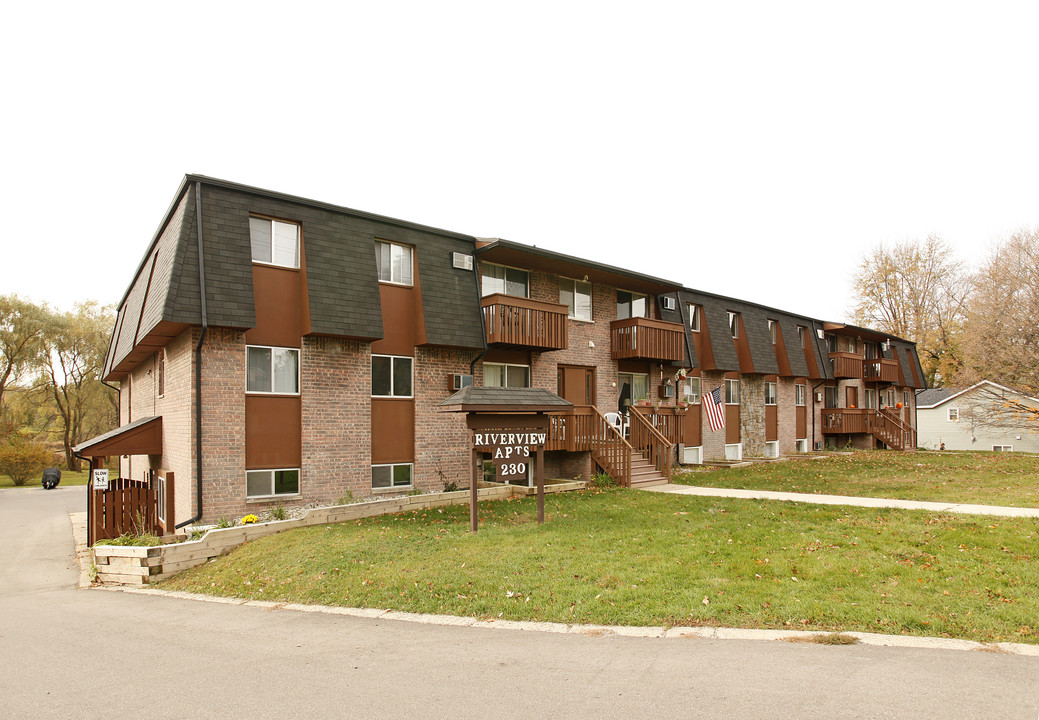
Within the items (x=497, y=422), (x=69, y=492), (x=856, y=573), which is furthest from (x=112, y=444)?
(x=69, y=492)

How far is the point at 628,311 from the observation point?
21641 mm

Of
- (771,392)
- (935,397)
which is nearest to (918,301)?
(935,397)

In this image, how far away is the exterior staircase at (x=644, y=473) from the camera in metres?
17.1

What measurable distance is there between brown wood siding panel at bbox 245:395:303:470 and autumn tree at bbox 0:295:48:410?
118 feet

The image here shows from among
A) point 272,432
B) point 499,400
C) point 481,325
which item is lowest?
point 272,432

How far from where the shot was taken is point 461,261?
54.1 feet

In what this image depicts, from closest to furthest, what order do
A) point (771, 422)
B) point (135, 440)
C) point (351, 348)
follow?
1. point (351, 348)
2. point (135, 440)
3. point (771, 422)

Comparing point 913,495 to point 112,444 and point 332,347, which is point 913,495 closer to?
A: point 332,347

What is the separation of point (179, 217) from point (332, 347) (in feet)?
13.6

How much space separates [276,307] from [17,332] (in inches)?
1442

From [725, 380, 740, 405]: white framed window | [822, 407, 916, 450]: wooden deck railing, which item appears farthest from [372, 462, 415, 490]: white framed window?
[822, 407, 916, 450]: wooden deck railing

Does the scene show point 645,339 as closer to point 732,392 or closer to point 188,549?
point 732,392

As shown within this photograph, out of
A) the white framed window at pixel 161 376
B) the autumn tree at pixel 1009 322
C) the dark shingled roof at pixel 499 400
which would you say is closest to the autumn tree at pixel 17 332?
the white framed window at pixel 161 376

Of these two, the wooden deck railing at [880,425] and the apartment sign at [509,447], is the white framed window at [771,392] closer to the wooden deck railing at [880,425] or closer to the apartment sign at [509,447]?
the wooden deck railing at [880,425]
